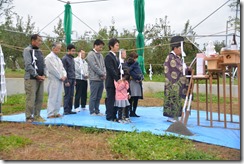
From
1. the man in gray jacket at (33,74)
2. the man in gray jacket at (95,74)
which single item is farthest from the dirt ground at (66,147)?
the man in gray jacket at (95,74)

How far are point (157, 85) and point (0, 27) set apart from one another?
19.8 ft

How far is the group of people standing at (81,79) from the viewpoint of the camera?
14.2 feet

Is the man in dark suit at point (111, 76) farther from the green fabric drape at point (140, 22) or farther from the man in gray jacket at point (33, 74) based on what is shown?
the green fabric drape at point (140, 22)

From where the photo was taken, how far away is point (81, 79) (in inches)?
220

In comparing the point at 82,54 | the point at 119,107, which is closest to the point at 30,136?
the point at 119,107

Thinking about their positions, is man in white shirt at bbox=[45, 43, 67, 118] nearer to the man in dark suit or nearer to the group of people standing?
the group of people standing

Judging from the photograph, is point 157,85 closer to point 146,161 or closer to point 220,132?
point 220,132

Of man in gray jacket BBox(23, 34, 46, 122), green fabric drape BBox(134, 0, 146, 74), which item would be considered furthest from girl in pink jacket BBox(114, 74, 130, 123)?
green fabric drape BBox(134, 0, 146, 74)

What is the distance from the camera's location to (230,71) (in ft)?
12.4

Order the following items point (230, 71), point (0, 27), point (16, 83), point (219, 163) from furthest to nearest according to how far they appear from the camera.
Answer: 1. point (16, 83)
2. point (0, 27)
3. point (230, 71)
4. point (219, 163)

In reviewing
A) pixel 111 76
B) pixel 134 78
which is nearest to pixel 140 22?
A: pixel 134 78

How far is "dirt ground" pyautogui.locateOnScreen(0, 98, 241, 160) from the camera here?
266 centimetres

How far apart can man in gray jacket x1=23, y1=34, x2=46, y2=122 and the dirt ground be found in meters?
0.49

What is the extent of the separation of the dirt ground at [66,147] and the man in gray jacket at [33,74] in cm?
49
